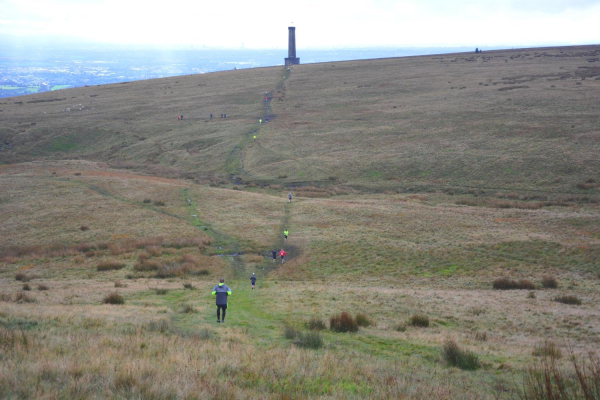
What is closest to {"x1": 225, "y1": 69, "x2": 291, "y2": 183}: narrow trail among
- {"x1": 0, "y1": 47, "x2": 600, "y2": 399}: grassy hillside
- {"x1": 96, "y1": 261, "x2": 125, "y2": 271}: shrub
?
{"x1": 0, "y1": 47, "x2": 600, "y2": 399}: grassy hillside

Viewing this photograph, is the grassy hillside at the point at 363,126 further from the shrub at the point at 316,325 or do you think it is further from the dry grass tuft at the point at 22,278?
the shrub at the point at 316,325

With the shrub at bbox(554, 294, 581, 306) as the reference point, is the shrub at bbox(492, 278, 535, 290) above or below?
below

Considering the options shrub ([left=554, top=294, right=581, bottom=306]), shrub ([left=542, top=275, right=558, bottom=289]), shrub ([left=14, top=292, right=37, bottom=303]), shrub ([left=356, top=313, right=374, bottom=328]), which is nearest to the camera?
shrub ([left=356, top=313, right=374, bottom=328])

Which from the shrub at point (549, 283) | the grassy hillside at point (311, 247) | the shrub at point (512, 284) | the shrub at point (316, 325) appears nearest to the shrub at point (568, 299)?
the grassy hillside at point (311, 247)

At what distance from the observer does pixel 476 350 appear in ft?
40.2

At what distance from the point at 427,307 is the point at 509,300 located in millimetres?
4216

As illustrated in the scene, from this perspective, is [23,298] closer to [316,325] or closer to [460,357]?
[316,325]

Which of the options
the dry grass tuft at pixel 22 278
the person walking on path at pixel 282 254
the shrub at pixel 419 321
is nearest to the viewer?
the shrub at pixel 419 321

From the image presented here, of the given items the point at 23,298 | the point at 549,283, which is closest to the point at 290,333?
the point at 23,298

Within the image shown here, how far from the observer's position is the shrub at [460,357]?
429 inches

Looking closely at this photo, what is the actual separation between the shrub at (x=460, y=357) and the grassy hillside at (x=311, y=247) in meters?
0.30

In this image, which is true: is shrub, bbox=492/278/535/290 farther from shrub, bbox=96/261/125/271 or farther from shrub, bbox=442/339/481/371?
Result: shrub, bbox=96/261/125/271

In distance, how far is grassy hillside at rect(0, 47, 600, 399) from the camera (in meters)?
9.09

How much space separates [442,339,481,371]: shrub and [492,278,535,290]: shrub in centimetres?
1258
